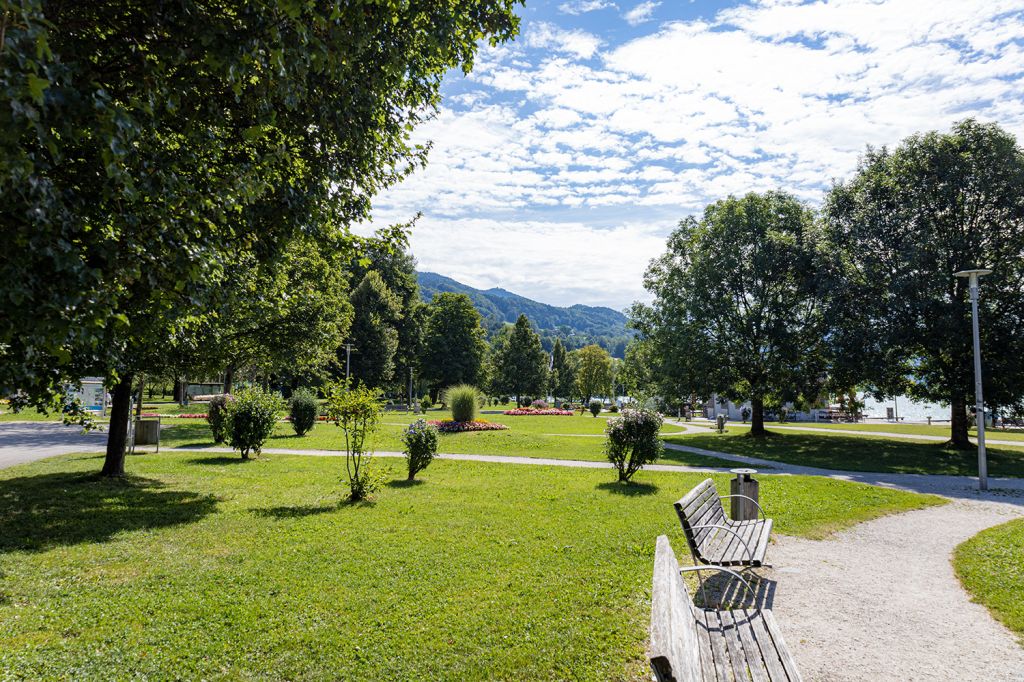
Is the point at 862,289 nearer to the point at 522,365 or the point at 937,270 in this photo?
the point at 937,270

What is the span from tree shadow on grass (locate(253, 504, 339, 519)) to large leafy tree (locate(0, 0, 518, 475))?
4.21 meters

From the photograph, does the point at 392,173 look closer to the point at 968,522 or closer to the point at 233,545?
the point at 233,545

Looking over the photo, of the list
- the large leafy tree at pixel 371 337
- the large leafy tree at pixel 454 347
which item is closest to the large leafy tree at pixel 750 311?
the large leafy tree at pixel 371 337

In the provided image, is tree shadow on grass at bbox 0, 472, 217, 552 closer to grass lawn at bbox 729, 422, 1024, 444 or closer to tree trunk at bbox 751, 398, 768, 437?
tree trunk at bbox 751, 398, 768, 437

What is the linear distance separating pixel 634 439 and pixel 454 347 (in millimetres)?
46512

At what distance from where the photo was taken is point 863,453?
67.6 ft

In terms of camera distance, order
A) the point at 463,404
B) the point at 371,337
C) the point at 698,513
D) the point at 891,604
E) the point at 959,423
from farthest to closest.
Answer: the point at 371,337
the point at 463,404
the point at 959,423
the point at 698,513
the point at 891,604

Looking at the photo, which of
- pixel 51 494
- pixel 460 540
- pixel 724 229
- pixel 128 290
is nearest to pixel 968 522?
pixel 460 540

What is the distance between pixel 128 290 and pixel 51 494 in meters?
9.36

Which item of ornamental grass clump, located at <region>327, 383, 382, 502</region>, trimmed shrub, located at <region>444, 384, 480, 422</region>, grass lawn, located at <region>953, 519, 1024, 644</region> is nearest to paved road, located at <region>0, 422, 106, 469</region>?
ornamental grass clump, located at <region>327, 383, 382, 502</region>

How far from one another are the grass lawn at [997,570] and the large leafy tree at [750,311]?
1689 cm

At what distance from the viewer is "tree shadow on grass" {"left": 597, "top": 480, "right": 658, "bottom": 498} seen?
36.5ft

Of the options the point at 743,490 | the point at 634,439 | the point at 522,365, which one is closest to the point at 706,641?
the point at 743,490

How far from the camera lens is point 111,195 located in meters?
3.38
